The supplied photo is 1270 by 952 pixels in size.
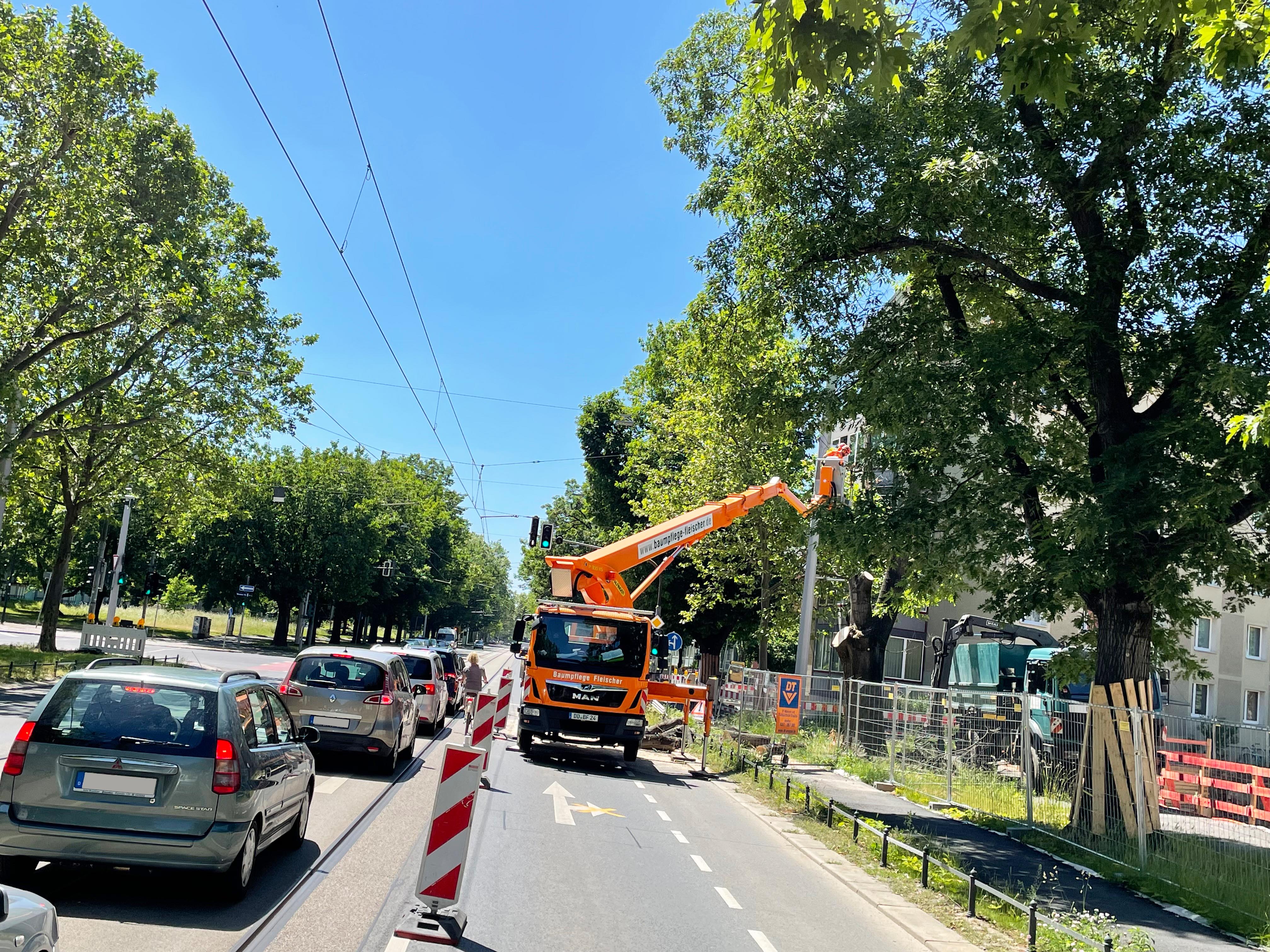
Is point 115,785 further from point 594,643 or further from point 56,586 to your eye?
point 56,586

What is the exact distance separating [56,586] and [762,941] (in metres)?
33.9

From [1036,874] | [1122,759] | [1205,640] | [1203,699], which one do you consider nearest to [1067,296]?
[1122,759]

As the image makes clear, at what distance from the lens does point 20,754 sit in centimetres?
661

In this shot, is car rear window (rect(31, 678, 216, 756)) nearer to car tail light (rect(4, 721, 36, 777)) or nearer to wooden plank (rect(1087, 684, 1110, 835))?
car tail light (rect(4, 721, 36, 777))

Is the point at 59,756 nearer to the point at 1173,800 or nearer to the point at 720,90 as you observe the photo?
the point at 1173,800

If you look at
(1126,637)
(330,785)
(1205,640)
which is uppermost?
(1205,640)

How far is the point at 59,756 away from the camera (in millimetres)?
6609

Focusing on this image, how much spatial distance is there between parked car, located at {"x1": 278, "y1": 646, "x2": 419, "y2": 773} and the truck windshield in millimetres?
4471

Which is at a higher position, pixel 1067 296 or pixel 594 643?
pixel 1067 296

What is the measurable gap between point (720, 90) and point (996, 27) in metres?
14.2

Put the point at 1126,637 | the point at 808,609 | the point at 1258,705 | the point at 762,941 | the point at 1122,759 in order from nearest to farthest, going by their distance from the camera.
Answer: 1. the point at 762,941
2. the point at 1122,759
3. the point at 1126,637
4. the point at 808,609
5. the point at 1258,705

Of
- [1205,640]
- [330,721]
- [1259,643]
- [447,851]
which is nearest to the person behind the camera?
[447,851]

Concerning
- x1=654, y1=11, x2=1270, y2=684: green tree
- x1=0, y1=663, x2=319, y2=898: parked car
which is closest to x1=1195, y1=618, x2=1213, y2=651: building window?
x1=654, y1=11, x2=1270, y2=684: green tree

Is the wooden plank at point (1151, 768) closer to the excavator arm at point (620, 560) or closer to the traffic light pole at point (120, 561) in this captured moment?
the excavator arm at point (620, 560)
